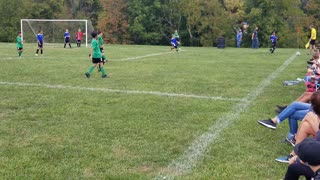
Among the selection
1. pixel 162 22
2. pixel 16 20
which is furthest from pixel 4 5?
pixel 162 22

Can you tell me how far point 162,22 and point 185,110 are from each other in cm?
5069

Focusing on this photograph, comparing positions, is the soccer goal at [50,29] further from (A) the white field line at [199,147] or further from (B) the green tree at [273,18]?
(A) the white field line at [199,147]

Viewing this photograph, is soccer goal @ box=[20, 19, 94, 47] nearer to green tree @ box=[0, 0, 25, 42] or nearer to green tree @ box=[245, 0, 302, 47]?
green tree @ box=[0, 0, 25, 42]

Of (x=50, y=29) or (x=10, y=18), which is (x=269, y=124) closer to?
(x=50, y=29)

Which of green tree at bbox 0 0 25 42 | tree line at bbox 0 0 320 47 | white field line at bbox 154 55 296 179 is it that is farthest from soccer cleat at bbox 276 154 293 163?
green tree at bbox 0 0 25 42

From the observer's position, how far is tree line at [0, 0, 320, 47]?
53.6 meters

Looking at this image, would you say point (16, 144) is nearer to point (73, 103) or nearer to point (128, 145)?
point (128, 145)

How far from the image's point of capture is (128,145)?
19.1 feet

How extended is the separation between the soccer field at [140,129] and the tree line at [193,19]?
4260 centimetres

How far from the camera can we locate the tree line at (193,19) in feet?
176

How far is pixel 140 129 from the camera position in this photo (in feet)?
22.1

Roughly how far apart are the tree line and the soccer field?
42.6 m

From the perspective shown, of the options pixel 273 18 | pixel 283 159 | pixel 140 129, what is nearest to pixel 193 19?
pixel 273 18

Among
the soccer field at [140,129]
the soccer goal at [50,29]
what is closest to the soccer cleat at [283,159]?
the soccer field at [140,129]
